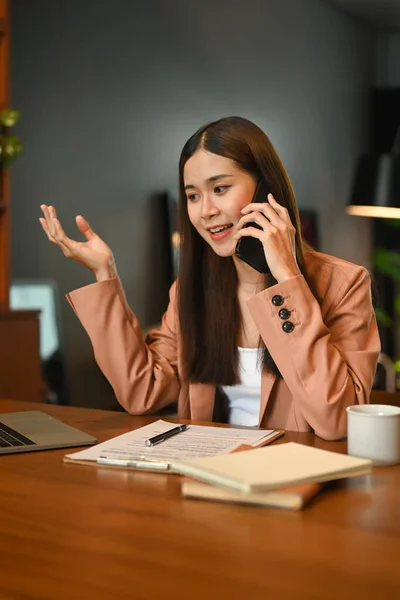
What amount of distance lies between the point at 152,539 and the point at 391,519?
31 centimetres

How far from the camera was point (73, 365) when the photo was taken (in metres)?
4.80

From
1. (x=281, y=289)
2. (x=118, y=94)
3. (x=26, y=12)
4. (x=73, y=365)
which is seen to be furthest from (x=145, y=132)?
(x=281, y=289)

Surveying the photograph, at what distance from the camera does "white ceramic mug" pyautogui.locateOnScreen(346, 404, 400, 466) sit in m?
1.38

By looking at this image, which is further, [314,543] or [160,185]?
[160,185]

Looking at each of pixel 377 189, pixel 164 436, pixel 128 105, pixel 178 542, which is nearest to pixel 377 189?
pixel 377 189

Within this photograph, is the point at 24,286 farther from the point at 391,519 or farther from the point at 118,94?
the point at 391,519

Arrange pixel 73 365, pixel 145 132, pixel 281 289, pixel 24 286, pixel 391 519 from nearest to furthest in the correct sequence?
pixel 391 519, pixel 281 289, pixel 24 286, pixel 73 365, pixel 145 132

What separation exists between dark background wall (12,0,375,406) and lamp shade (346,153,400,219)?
5.82 feet

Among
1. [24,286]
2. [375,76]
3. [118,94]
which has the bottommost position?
[24,286]

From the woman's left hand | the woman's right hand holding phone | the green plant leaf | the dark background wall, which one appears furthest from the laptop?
the green plant leaf

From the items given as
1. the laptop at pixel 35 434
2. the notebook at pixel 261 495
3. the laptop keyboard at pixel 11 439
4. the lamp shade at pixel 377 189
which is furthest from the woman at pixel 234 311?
the lamp shade at pixel 377 189

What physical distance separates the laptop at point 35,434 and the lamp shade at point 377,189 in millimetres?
1670

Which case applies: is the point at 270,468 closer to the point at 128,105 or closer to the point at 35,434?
the point at 35,434

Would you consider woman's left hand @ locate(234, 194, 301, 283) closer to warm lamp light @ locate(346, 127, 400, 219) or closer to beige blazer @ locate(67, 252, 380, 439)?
beige blazer @ locate(67, 252, 380, 439)
